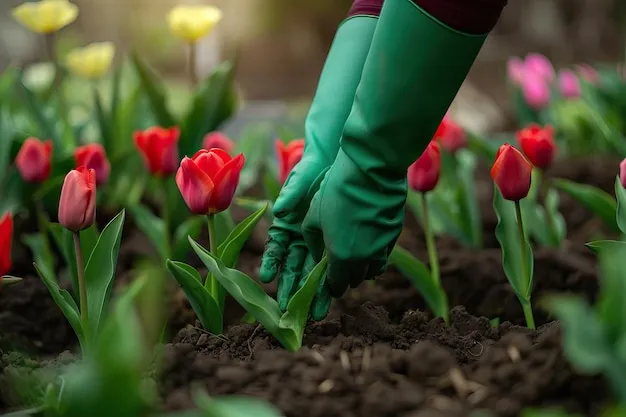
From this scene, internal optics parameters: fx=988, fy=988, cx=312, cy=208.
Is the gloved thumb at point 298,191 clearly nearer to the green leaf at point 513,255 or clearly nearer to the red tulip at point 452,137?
the green leaf at point 513,255

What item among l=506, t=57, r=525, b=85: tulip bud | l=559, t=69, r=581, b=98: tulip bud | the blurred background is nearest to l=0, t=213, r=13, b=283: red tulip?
l=506, t=57, r=525, b=85: tulip bud

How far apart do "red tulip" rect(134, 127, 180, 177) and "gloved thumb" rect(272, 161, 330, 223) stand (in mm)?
699

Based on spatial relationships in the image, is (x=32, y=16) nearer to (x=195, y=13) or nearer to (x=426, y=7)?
(x=195, y=13)

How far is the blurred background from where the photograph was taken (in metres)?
8.23

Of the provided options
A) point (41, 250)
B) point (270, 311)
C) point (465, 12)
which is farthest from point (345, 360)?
point (41, 250)

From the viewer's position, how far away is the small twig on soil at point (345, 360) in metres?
1.19

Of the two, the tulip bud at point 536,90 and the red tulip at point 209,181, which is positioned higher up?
the red tulip at point 209,181

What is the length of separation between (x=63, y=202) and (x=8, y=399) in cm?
30

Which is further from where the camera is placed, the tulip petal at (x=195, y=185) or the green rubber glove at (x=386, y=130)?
the tulip petal at (x=195, y=185)

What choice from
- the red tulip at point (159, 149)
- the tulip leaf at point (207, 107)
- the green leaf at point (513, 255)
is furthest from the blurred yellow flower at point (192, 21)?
the green leaf at point (513, 255)

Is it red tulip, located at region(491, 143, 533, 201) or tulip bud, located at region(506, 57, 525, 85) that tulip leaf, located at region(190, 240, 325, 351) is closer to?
red tulip, located at region(491, 143, 533, 201)

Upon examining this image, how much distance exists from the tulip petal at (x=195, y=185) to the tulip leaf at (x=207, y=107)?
108 centimetres

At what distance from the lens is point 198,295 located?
1462mm

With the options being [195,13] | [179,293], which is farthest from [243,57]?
[179,293]
